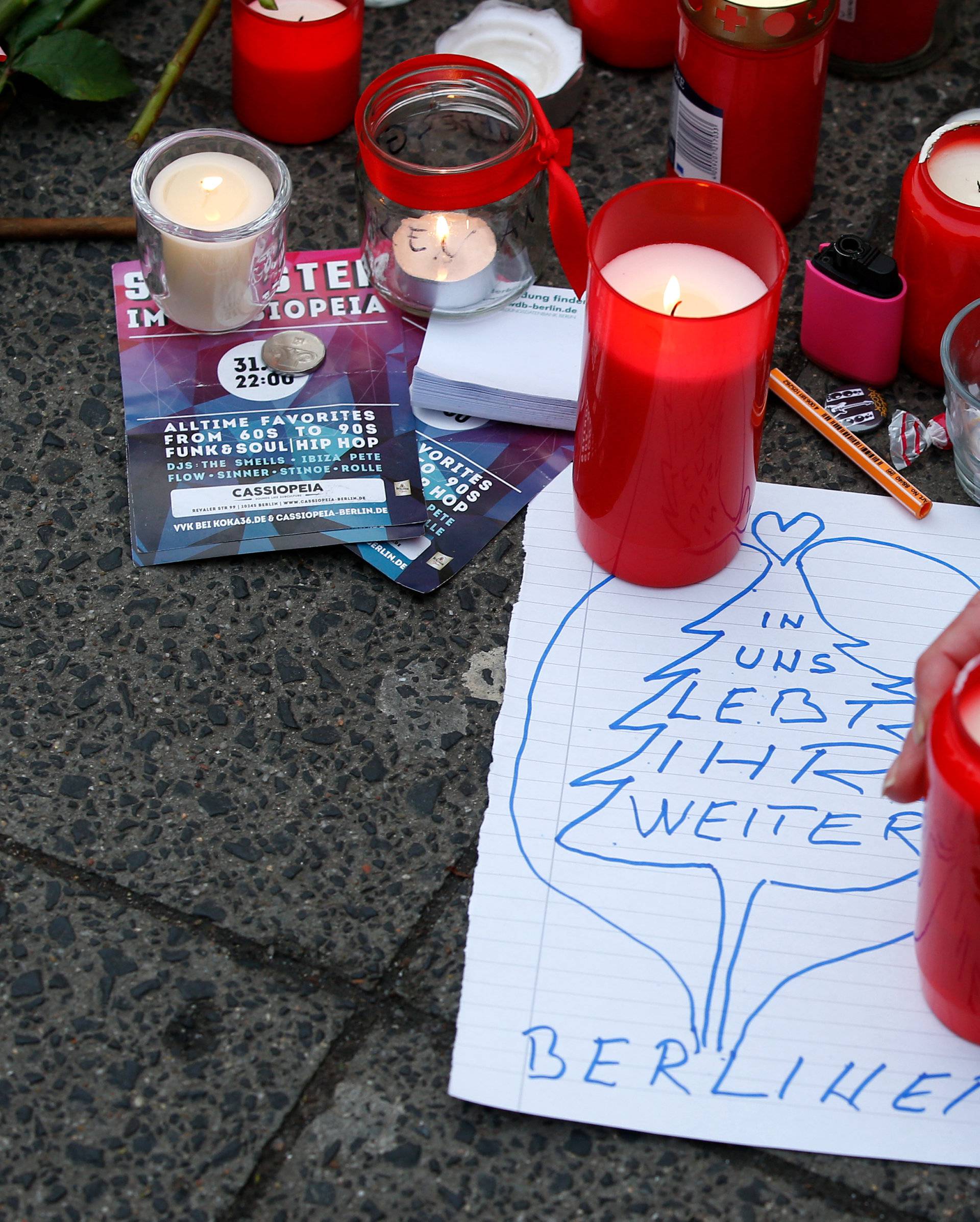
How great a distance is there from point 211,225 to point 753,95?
35 centimetres

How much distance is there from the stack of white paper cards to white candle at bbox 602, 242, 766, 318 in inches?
4.5

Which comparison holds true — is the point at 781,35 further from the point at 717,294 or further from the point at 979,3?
the point at 979,3

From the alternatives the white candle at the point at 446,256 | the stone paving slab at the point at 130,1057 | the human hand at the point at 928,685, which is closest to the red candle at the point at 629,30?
the white candle at the point at 446,256

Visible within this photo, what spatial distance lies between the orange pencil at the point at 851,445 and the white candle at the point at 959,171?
5.7 inches

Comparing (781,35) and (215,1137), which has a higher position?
(781,35)

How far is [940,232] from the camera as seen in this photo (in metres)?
0.79

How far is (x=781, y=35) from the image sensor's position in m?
0.81

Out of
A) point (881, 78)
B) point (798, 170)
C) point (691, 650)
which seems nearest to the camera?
point (691, 650)

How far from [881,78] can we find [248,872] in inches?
→ 30.4

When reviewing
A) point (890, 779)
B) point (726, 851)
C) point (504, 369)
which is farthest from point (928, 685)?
point (504, 369)

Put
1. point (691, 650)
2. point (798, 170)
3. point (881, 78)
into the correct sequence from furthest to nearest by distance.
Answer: point (881, 78) → point (798, 170) → point (691, 650)

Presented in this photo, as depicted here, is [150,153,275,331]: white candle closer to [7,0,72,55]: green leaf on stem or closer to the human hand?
[7,0,72,55]: green leaf on stem

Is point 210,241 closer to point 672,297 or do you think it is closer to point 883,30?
point 672,297

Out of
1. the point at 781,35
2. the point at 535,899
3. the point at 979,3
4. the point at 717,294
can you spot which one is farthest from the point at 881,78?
the point at 535,899
